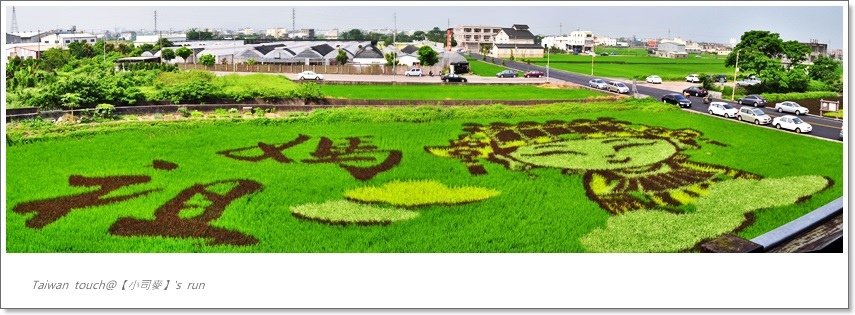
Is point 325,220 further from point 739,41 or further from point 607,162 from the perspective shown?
point 739,41

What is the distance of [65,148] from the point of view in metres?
10.7

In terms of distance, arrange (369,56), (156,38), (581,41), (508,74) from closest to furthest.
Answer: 1. (156,38)
2. (581,41)
3. (369,56)
4. (508,74)

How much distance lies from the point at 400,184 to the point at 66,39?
6.32m

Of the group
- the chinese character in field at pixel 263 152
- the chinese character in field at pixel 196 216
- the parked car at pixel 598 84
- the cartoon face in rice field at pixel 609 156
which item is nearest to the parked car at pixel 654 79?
the parked car at pixel 598 84

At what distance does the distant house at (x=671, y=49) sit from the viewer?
14.1 metres

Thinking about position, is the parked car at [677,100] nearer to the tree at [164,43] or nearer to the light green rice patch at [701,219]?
the light green rice patch at [701,219]

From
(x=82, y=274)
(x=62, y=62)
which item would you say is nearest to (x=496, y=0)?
(x=82, y=274)

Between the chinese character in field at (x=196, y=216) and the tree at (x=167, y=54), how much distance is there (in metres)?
5.52

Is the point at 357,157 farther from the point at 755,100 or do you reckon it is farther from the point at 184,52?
the point at 755,100

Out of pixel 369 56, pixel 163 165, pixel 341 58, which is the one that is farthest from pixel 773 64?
pixel 163 165

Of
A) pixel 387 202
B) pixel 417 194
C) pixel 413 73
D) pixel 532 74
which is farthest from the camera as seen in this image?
pixel 532 74

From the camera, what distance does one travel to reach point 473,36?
15141 mm

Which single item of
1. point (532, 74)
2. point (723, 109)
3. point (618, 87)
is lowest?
point (723, 109)

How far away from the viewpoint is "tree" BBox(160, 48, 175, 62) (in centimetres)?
1378
